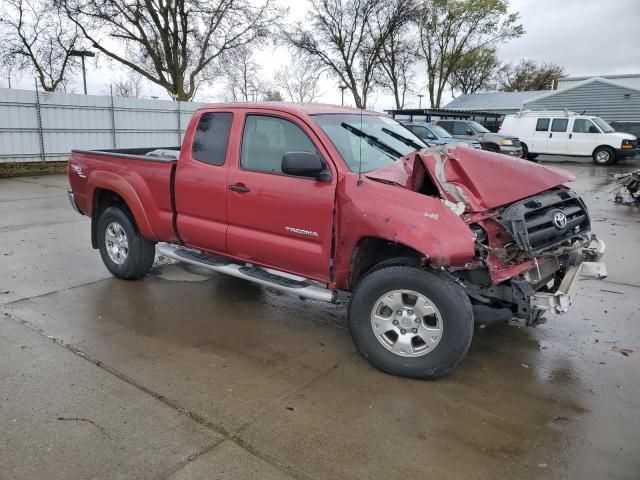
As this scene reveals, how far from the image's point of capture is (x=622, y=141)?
21.0m

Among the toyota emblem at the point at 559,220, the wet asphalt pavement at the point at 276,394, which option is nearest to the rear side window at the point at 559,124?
the wet asphalt pavement at the point at 276,394

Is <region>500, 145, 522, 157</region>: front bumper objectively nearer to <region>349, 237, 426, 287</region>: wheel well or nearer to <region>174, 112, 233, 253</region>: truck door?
<region>174, 112, 233, 253</region>: truck door

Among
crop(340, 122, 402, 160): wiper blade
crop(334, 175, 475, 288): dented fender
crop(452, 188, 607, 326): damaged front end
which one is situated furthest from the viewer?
crop(340, 122, 402, 160): wiper blade

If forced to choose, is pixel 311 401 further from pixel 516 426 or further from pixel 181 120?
pixel 181 120

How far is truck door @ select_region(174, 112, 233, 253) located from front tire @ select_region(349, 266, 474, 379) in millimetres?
1571

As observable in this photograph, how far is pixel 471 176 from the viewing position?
11.3 ft

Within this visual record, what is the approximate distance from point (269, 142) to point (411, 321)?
75.9 inches

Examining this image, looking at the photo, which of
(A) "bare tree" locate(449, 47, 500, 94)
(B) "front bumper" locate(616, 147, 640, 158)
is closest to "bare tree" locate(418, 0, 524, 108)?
(A) "bare tree" locate(449, 47, 500, 94)

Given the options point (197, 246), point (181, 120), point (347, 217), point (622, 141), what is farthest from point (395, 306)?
point (622, 141)

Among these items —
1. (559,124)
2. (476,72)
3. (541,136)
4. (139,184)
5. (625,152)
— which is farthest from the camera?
(476,72)

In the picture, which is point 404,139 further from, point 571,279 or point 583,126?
point 583,126

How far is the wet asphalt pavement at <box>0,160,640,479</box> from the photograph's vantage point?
106 inches

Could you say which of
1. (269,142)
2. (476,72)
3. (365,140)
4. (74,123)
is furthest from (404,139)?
(476,72)

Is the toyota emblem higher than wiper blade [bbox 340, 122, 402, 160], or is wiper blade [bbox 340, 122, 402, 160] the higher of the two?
wiper blade [bbox 340, 122, 402, 160]
